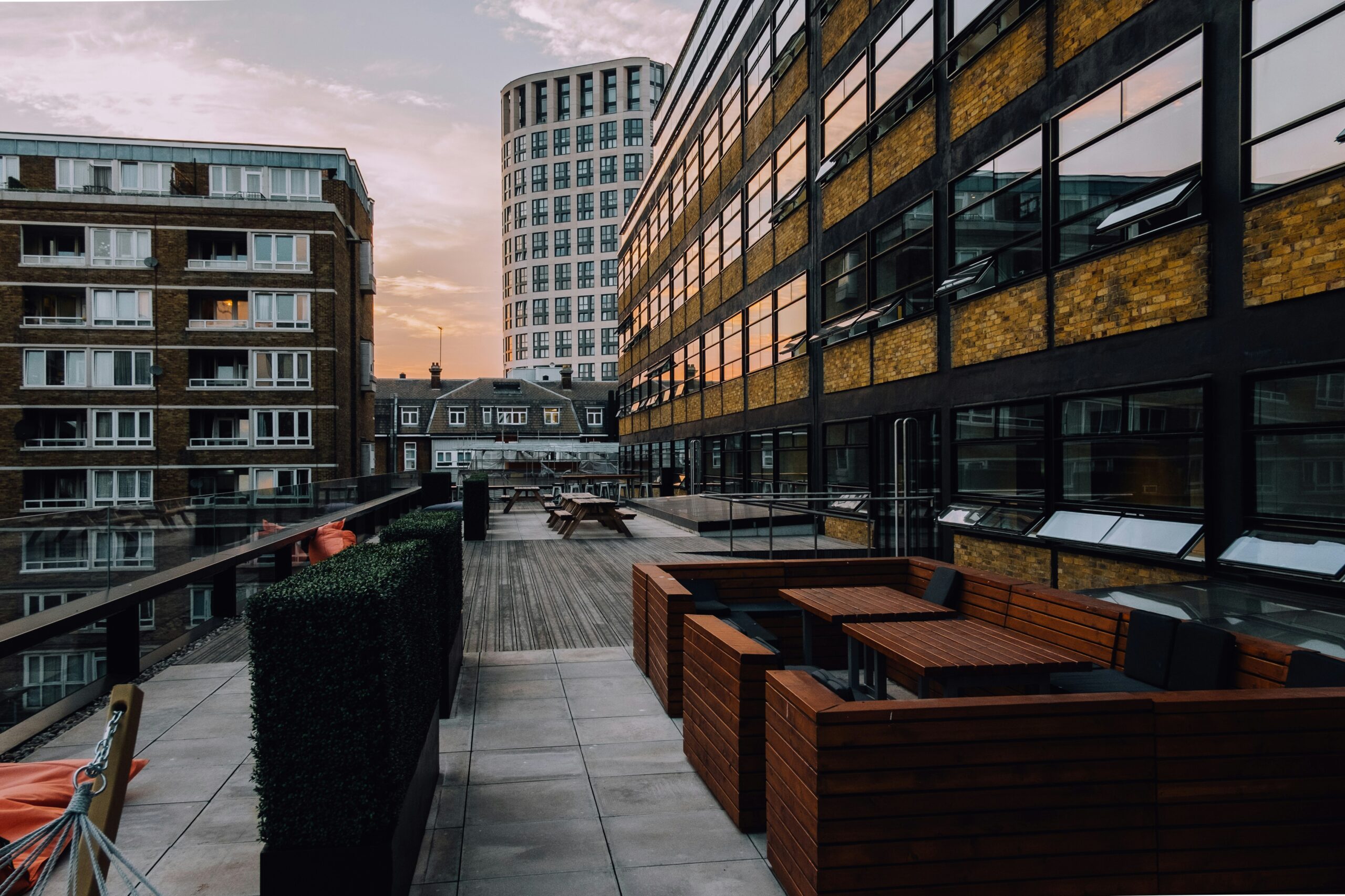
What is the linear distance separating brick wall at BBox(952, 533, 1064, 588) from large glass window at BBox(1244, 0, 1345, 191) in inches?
205

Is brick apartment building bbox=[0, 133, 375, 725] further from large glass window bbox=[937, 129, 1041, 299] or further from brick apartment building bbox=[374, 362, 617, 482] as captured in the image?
large glass window bbox=[937, 129, 1041, 299]

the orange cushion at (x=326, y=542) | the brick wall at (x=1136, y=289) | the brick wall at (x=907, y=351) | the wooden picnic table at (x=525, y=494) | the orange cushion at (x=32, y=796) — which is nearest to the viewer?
the orange cushion at (x=32, y=796)

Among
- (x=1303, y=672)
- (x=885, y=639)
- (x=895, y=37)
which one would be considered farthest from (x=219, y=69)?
(x=1303, y=672)

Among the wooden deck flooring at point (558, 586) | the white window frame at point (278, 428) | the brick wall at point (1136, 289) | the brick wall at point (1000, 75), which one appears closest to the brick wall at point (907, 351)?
the brick wall at point (1000, 75)

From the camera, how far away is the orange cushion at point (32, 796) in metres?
3.95

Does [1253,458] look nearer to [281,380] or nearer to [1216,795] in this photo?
[1216,795]

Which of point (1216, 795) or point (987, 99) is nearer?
point (1216, 795)

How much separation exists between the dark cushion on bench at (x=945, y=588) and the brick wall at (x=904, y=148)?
9.51 m

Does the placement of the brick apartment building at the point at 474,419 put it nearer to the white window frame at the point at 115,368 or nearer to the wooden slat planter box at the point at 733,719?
the white window frame at the point at 115,368

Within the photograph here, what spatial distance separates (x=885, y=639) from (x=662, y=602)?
2.06 meters

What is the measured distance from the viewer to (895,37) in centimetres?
1539

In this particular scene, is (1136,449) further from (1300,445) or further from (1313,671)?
(1313,671)

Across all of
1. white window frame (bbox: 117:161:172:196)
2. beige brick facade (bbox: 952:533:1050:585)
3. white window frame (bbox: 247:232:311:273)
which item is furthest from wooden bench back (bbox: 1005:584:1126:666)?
white window frame (bbox: 117:161:172:196)

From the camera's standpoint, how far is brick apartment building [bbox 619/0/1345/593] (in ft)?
24.1
